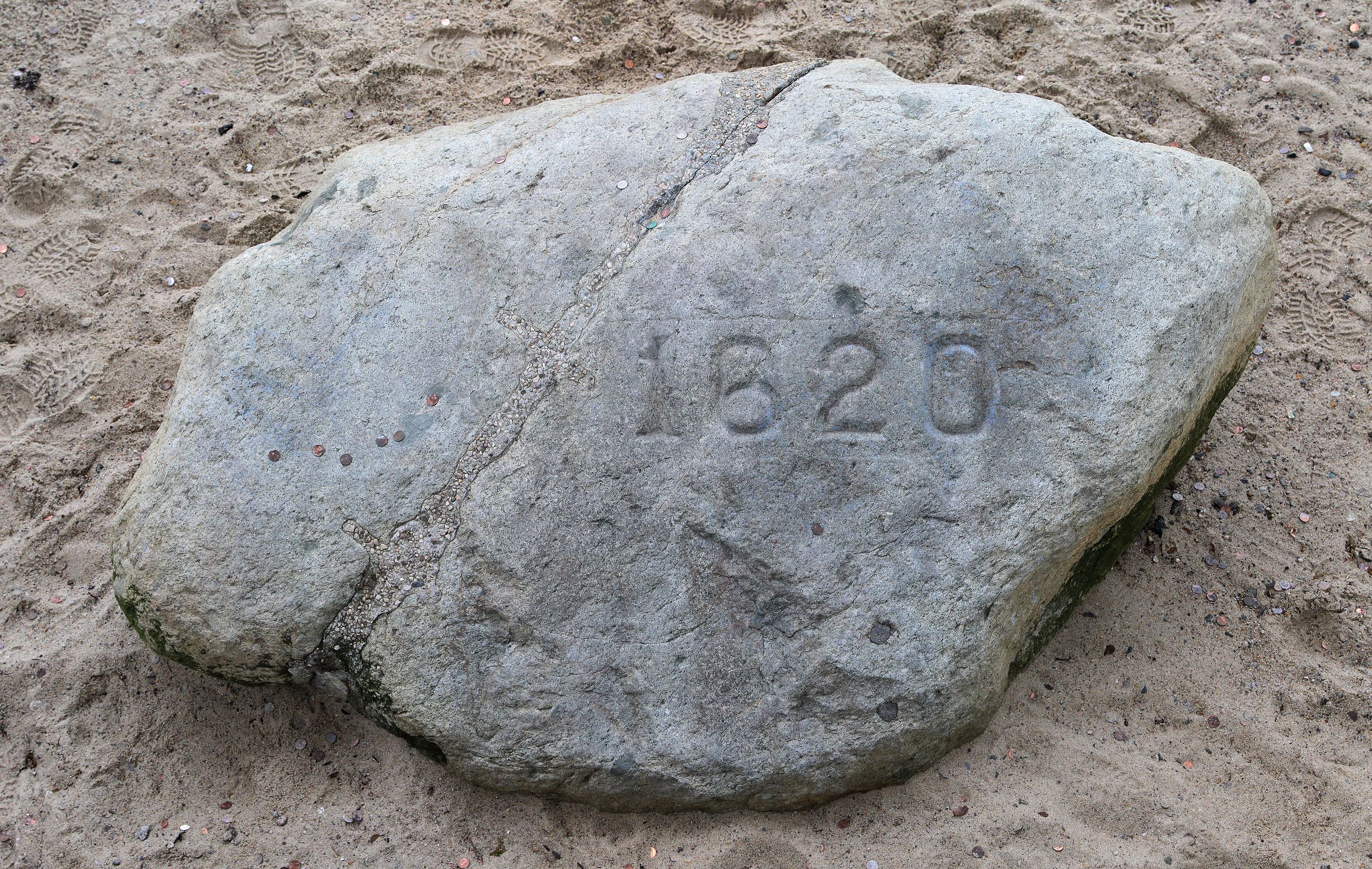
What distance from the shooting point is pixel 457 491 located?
2.48 metres

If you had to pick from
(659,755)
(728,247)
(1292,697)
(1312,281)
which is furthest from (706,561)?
(1312,281)

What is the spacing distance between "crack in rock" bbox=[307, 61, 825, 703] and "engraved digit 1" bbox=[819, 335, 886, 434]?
0.54 metres

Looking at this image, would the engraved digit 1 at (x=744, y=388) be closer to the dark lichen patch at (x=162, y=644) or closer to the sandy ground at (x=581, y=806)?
the sandy ground at (x=581, y=806)

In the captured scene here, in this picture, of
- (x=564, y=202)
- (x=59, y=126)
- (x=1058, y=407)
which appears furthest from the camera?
(x=59, y=126)

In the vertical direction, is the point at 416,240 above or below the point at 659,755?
above

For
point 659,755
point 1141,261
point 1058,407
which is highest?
point 1141,261

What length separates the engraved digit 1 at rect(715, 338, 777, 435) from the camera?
248cm

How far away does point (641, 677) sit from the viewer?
2451mm

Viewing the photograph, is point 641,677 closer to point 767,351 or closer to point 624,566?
point 624,566

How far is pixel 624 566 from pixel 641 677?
25 centimetres

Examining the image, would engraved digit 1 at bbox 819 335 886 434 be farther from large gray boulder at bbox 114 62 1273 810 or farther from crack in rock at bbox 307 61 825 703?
crack in rock at bbox 307 61 825 703

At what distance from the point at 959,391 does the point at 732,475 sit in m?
0.55

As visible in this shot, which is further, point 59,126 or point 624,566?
point 59,126

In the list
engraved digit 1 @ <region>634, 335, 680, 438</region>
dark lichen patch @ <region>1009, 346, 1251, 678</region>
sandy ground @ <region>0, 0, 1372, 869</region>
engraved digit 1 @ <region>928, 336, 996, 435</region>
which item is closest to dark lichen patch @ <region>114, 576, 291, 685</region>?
sandy ground @ <region>0, 0, 1372, 869</region>
